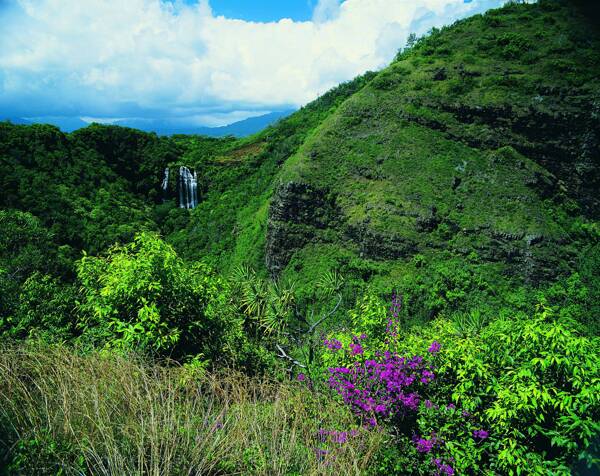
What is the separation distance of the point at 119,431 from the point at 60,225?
42.5 metres

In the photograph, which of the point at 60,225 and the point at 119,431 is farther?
the point at 60,225

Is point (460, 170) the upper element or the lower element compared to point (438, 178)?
upper

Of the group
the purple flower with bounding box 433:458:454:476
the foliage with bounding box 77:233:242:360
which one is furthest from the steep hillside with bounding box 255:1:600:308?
the purple flower with bounding box 433:458:454:476

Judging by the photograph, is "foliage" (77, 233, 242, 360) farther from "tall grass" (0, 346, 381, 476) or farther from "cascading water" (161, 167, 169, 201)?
"cascading water" (161, 167, 169, 201)

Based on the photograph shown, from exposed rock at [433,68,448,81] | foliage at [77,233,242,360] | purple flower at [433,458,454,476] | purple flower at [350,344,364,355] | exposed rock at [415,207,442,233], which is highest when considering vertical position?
exposed rock at [433,68,448,81]

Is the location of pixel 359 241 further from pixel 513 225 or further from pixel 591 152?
pixel 591 152

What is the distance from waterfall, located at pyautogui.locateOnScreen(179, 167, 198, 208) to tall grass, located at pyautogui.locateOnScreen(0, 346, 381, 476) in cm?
5909

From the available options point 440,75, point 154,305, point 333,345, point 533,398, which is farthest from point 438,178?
point 154,305

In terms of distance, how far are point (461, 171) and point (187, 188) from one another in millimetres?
44985

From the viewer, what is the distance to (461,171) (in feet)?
113

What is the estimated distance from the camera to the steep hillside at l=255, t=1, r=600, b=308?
30.4 meters

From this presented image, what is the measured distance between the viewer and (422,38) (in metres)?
53.9

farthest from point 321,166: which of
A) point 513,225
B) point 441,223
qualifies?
point 513,225

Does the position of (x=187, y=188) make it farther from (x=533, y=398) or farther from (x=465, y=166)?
(x=533, y=398)
